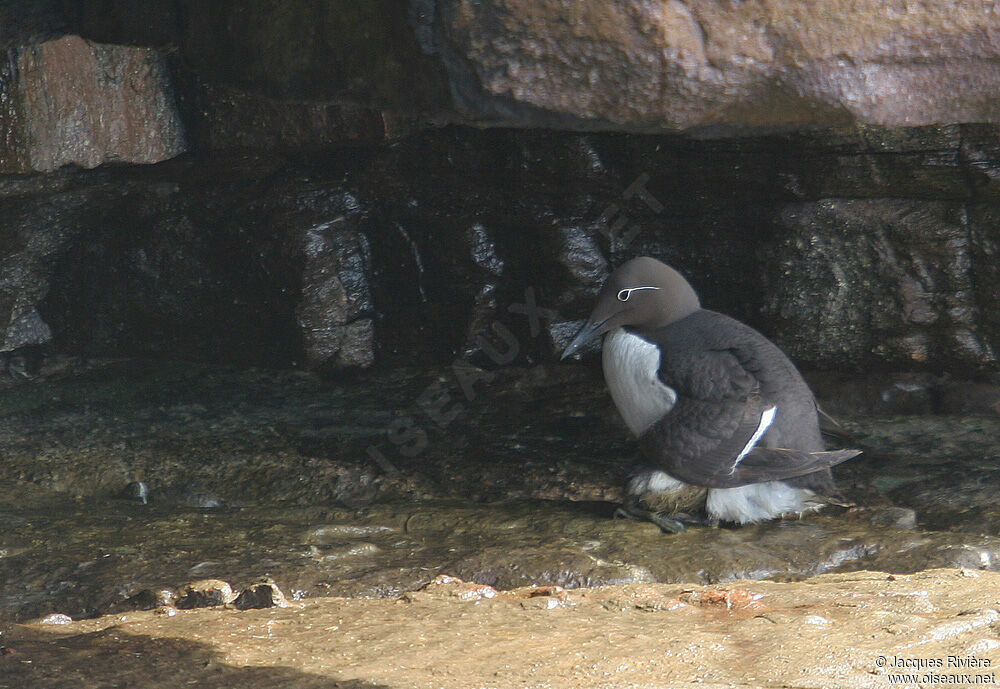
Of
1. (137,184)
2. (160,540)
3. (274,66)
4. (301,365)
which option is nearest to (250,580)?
(160,540)

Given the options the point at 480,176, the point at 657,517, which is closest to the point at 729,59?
the point at 657,517

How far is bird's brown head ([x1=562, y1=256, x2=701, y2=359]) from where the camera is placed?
148 inches

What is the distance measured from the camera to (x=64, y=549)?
3164mm

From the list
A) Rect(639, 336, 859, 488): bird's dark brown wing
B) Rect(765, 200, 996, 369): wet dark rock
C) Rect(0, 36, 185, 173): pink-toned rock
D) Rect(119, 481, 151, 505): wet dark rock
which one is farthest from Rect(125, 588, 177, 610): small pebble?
Rect(765, 200, 996, 369): wet dark rock

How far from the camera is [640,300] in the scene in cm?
378

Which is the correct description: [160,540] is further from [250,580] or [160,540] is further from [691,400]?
[691,400]

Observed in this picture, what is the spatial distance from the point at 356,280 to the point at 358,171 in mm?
552

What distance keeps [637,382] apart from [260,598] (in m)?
1.53

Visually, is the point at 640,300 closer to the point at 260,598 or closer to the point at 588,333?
the point at 588,333

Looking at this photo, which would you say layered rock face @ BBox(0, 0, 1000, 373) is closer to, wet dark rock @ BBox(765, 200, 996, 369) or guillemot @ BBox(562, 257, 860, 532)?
wet dark rock @ BBox(765, 200, 996, 369)

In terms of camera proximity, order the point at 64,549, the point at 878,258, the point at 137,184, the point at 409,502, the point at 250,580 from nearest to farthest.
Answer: the point at 250,580 < the point at 64,549 < the point at 409,502 < the point at 878,258 < the point at 137,184

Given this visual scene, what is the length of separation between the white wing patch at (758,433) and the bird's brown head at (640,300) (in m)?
0.55

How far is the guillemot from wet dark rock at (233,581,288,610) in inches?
51.6

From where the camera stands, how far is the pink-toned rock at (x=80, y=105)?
157 inches
